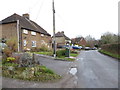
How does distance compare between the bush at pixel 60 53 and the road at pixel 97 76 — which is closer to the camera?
the road at pixel 97 76

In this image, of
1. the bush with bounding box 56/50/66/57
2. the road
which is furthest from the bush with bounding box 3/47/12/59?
the bush with bounding box 56/50/66/57

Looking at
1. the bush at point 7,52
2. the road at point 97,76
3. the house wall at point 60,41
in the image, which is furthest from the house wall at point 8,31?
the house wall at point 60,41

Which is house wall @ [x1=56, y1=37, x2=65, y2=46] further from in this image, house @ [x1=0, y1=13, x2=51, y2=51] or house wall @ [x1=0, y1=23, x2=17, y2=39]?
house wall @ [x1=0, y1=23, x2=17, y2=39]

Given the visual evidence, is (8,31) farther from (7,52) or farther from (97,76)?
(97,76)

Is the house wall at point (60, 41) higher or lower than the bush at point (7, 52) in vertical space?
higher

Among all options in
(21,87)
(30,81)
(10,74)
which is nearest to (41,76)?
(30,81)

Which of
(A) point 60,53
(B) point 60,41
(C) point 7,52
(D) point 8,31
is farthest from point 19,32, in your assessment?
(B) point 60,41

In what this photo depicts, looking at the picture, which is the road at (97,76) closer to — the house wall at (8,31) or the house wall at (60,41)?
the house wall at (8,31)

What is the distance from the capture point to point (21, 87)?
4590 millimetres

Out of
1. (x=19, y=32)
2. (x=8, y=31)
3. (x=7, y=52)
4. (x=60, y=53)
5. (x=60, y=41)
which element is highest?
(x=8, y=31)

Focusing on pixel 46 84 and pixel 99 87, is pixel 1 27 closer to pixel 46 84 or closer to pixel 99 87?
pixel 46 84

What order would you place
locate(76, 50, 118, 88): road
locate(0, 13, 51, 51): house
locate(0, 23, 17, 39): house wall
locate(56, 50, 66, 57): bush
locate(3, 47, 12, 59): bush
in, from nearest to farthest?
1. locate(76, 50, 118, 88): road
2. locate(3, 47, 12, 59): bush
3. locate(56, 50, 66, 57): bush
4. locate(0, 13, 51, 51): house
5. locate(0, 23, 17, 39): house wall

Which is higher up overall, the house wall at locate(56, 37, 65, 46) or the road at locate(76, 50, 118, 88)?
the house wall at locate(56, 37, 65, 46)

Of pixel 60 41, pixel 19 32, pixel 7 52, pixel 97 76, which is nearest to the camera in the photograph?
pixel 97 76
